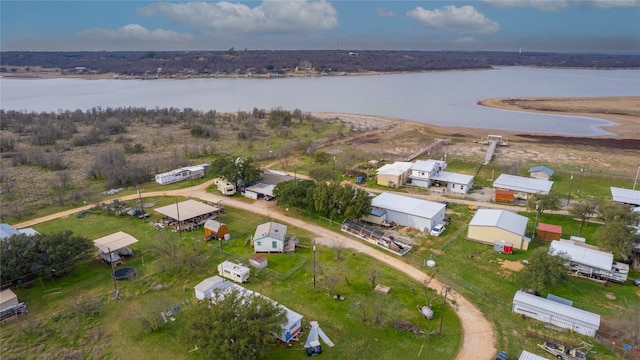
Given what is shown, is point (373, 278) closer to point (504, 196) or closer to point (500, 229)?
point (500, 229)

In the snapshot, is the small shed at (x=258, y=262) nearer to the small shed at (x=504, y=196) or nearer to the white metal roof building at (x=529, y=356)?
the white metal roof building at (x=529, y=356)

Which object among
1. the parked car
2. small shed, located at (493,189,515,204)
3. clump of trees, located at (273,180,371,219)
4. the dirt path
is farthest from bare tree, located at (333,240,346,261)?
small shed, located at (493,189,515,204)

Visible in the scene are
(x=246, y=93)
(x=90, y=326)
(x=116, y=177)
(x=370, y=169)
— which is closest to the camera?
(x=90, y=326)

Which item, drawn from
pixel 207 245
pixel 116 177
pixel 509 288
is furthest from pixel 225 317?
pixel 116 177

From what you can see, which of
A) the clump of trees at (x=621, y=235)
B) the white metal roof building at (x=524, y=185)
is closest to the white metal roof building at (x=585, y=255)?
the clump of trees at (x=621, y=235)

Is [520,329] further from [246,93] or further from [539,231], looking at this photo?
[246,93]

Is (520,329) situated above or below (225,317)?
below
